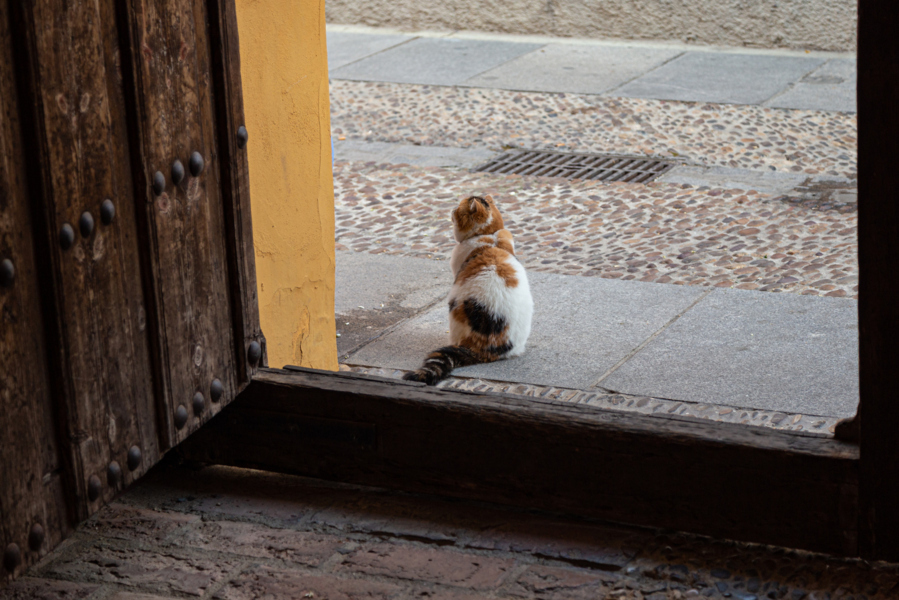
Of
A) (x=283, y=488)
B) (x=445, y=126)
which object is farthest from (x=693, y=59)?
(x=283, y=488)

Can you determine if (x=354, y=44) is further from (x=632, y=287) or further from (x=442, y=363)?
(x=442, y=363)

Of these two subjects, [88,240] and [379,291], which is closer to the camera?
[88,240]

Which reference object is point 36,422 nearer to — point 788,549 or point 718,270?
point 788,549

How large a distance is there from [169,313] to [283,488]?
2.47 feet

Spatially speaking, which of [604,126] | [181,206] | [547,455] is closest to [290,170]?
[181,206]

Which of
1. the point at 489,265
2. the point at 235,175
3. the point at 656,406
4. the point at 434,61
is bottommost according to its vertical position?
the point at 656,406

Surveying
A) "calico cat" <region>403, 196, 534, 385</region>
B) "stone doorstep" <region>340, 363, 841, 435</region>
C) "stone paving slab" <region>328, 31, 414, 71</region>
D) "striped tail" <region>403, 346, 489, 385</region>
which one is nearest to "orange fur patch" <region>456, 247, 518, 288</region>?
"calico cat" <region>403, 196, 534, 385</region>

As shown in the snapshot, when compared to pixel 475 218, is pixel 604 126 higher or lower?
lower

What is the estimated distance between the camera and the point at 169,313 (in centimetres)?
257

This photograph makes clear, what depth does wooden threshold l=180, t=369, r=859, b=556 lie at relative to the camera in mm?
2508

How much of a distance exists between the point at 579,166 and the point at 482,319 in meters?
2.91

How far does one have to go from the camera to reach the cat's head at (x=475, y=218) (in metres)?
4.11

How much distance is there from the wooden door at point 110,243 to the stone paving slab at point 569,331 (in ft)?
4.40

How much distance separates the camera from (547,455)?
2.73 m
